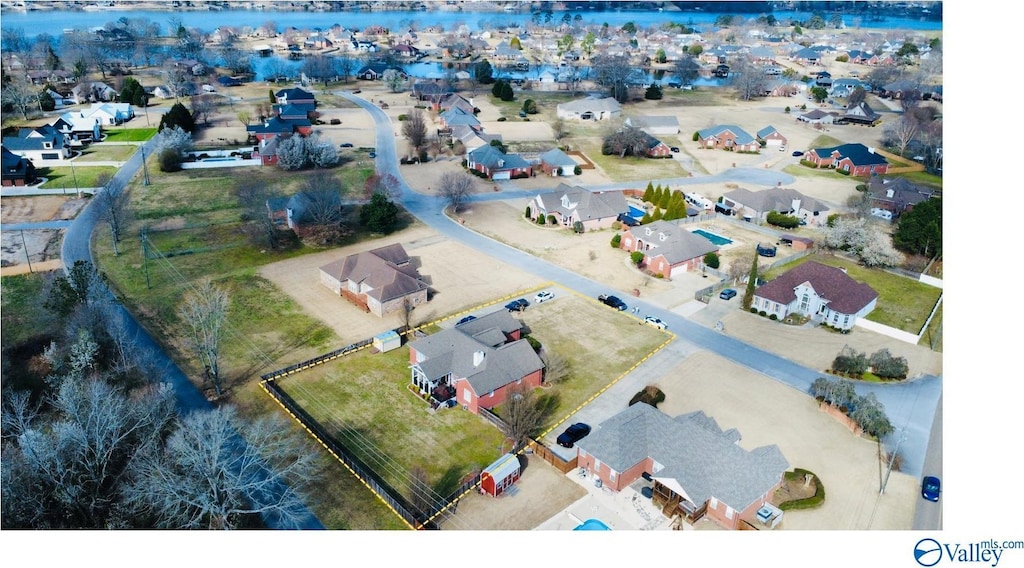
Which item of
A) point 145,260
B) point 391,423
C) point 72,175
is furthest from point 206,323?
point 72,175

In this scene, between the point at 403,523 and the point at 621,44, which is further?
the point at 621,44

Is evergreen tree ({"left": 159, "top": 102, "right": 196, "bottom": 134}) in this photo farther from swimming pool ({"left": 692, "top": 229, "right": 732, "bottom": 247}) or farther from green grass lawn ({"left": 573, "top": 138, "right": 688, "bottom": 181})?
swimming pool ({"left": 692, "top": 229, "right": 732, "bottom": 247})

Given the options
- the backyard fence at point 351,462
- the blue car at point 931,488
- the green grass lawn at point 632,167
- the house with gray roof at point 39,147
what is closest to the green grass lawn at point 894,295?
the blue car at point 931,488

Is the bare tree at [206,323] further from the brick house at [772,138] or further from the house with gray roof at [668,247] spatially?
the brick house at [772,138]

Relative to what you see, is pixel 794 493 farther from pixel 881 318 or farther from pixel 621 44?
pixel 621 44

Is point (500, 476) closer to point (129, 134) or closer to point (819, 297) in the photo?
point (819, 297)

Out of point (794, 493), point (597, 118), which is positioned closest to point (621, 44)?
point (597, 118)
